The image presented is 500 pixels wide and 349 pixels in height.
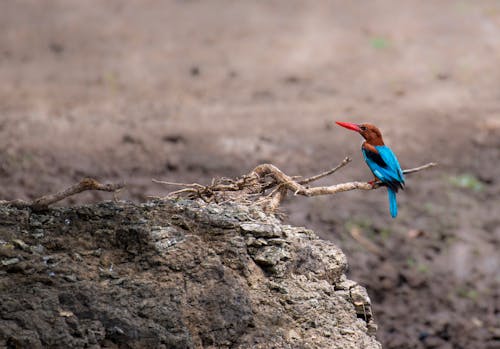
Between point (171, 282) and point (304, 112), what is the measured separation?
5.86 meters

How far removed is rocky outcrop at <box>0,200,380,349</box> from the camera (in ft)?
8.94

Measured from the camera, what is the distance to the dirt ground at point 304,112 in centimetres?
724

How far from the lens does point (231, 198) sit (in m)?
3.62

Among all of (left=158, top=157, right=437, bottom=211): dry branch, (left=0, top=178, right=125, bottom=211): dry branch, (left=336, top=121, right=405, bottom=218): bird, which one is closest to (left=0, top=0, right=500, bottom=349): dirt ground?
(left=336, top=121, right=405, bottom=218): bird

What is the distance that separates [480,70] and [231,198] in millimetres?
6442

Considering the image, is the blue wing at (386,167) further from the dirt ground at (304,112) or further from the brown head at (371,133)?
the dirt ground at (304,112)

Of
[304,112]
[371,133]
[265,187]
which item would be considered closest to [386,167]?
[371,133]

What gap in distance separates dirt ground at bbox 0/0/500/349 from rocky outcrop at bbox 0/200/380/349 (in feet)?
12.0

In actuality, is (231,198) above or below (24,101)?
above

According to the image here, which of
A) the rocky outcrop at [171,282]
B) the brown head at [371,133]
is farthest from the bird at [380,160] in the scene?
the rocky outcrop at [171,282]

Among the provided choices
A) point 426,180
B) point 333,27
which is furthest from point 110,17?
point 426,180

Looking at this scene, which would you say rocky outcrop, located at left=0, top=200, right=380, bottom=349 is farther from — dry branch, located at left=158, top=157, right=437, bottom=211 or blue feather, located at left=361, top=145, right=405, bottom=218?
blue feather, located at left=361, top=145, right=405, bottom=218

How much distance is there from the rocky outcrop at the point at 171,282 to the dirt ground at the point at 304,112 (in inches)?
144

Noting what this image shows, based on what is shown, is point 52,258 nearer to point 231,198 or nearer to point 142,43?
point 231,198
